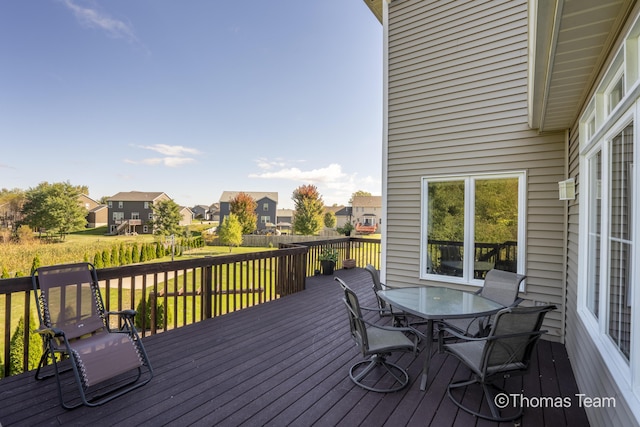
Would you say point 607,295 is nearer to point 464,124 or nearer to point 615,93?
point 615,93

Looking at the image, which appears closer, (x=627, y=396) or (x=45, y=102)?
(x=627, y=396)

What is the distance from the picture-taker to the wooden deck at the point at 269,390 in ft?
7.03

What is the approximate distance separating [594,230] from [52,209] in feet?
121

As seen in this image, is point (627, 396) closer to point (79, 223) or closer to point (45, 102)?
point (45, 102)

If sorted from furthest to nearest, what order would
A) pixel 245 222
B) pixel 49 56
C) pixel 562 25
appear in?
pixel 245 222 → pixel 49 56 → pixel 562 25

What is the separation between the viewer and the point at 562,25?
5.35 ft

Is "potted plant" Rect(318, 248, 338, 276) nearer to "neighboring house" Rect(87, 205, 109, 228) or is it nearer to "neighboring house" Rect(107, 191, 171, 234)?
"neighboring house" Rect(107, 191, 171, 234)

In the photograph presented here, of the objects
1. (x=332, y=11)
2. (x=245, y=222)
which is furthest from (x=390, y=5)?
(x=245, y=222)

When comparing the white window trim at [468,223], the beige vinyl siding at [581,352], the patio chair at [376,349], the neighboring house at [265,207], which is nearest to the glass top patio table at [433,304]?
the patio chair at [376,349]

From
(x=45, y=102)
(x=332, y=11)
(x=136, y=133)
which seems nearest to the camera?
(x=332, y=11)

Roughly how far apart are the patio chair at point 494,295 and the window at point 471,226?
0.79 meters

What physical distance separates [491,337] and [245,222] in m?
27.5

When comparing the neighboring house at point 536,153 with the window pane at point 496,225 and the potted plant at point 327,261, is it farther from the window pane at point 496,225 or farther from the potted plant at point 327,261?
the potted plant at point 327,261

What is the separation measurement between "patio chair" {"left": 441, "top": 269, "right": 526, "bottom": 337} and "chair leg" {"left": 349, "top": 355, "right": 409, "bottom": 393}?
2.37 ft
